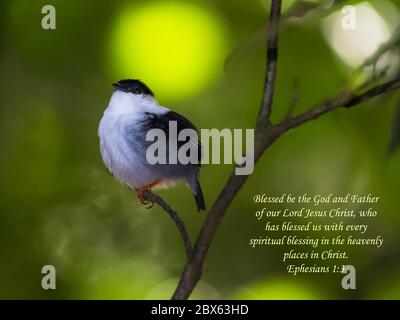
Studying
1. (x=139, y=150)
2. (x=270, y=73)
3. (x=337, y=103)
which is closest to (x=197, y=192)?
(x=139, y=150)

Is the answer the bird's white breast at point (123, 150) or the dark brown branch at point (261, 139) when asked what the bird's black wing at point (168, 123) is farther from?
the dark brown branch at point (261, 139)

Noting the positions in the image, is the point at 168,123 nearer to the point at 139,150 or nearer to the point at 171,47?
the point at 139,150

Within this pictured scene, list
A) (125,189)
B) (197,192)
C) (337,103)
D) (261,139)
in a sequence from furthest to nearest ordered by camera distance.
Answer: (125,189) → (197,192) → (261,139) → (337,103)

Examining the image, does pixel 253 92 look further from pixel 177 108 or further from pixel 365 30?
pixel 365 30

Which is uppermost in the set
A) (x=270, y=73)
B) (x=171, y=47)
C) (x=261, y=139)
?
(x=171, y=47)

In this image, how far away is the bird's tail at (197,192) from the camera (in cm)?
249

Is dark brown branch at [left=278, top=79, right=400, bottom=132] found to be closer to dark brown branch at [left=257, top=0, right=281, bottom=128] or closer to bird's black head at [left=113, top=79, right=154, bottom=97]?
dark brown branch at [left=257, top=0, right=281, bottom=128]

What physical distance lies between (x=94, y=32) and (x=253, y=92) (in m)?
0.68

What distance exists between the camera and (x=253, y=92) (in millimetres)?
2754

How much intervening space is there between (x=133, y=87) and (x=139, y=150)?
274 mm

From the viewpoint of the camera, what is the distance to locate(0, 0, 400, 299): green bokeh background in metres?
2.47

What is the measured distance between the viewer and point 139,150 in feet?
7.86

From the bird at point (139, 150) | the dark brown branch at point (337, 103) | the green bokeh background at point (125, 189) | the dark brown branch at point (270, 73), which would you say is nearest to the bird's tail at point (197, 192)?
the bird at point (139, 150)

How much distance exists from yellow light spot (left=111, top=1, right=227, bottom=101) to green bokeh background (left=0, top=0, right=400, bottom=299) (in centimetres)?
1
